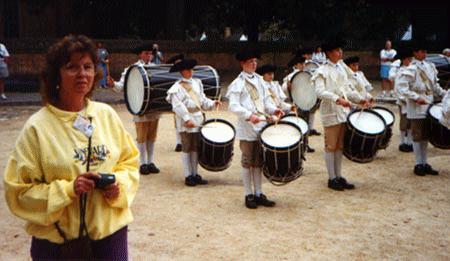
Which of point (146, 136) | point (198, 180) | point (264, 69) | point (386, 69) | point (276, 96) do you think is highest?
point (264, 69)

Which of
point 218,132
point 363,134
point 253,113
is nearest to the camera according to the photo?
point 253,113

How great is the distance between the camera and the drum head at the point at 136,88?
8062 mm

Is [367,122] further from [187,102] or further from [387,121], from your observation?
[187,102]

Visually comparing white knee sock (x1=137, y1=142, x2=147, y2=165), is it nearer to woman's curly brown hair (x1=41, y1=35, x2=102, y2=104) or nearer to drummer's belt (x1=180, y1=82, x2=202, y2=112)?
drummer's belt (x1=180, y1=82, x2=202, y2=112)

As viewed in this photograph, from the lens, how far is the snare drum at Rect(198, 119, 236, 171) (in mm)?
7215

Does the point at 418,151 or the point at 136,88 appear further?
the point at 136,88

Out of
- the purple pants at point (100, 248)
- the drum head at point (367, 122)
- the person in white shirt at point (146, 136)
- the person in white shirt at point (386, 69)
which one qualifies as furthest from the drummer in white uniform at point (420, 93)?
the person in white shirt at point (386, 69)

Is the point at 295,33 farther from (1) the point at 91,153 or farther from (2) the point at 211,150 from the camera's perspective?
(1) the point at 91,153

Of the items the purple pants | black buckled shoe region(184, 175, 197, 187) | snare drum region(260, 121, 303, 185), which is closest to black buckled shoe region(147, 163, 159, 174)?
black buckled shoe region(184, 175, 197, 187)

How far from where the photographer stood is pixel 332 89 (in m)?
7.10

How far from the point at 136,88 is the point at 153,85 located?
15.6 inches

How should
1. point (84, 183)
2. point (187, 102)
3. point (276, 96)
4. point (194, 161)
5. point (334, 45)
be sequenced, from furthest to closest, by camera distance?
point (194, 161), point (187, 102), point (334, 45), point (276, 96), point (84, 183)

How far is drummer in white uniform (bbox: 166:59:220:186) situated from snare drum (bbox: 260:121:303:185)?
1.47 metres

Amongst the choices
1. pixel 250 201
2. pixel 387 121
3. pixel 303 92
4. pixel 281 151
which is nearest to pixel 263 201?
pixel 250 201
